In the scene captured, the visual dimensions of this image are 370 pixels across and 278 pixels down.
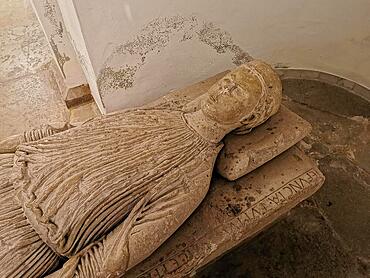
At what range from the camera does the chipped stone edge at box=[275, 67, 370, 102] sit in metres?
3.18

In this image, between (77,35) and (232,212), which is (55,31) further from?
(232,212)

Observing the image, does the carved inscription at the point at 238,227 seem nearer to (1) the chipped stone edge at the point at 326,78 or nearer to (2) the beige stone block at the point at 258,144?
(2) the beige stone block at the point at 258,144

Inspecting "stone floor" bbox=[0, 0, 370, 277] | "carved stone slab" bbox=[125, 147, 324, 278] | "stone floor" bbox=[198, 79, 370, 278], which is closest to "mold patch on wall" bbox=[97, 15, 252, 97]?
"stone floor" bbox=[0, 0, 370, 277]

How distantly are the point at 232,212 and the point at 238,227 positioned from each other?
83 mm

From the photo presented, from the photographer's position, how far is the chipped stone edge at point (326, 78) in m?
3.18

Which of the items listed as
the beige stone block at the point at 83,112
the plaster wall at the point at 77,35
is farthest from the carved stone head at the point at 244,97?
the beige stone block at the point at 83,112

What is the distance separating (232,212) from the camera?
2057 millimetres

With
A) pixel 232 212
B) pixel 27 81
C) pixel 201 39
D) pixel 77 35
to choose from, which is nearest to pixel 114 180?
pixel 232 212

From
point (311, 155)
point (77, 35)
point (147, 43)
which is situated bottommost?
point (311, 155)

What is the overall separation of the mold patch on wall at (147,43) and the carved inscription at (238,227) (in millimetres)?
1064

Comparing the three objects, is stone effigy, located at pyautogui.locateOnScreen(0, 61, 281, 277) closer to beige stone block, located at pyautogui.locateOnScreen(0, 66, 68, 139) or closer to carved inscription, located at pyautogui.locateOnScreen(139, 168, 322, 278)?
carved inscription, located at pyautogui.locateOnScreen(139, 168, 322, 278)

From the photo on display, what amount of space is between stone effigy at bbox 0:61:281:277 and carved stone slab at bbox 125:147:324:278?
11 cm

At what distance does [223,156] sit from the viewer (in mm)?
2164

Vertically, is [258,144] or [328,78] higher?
[258,144]
